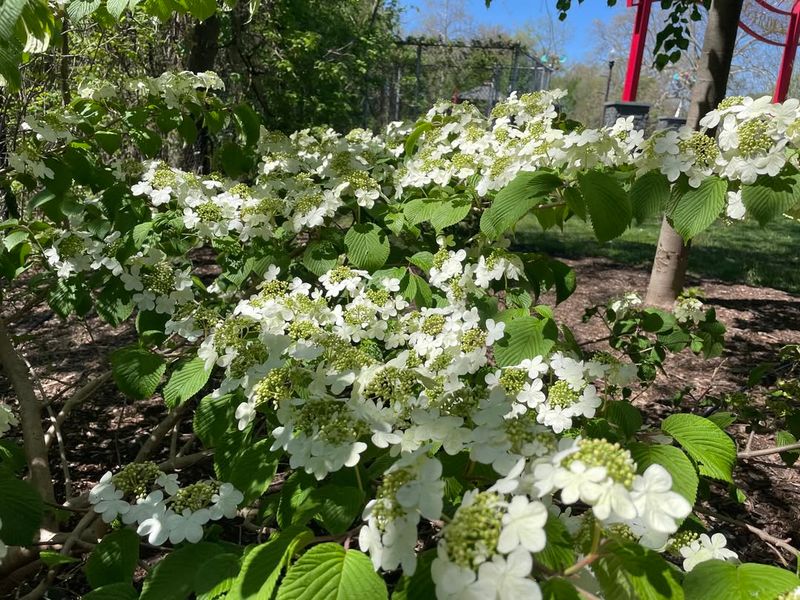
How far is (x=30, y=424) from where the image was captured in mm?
2029

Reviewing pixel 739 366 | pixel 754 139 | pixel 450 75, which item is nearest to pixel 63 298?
pixel 754 139

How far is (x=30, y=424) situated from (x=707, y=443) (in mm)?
2150

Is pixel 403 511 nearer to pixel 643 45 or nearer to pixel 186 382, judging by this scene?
pixel 186 382

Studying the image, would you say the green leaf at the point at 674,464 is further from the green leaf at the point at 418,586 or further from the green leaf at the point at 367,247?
the green leaf at the point at 367,247

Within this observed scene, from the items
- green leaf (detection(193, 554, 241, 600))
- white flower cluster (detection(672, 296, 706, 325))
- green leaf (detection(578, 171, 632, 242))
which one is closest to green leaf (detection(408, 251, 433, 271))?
green leaf (detection(578, 171, 632, 242))

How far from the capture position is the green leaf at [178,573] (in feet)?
3.01

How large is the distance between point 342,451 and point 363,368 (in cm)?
24

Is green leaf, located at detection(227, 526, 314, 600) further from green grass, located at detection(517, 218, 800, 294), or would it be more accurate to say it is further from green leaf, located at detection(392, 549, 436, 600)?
green grass, located at detection(517, 218, 800, 294)

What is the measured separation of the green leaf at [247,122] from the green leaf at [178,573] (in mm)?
1557

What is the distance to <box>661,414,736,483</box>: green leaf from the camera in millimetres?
1144

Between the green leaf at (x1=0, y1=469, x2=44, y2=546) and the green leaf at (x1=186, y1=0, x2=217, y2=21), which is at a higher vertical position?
the green leaf at (x1=186, y1=0, x2=217, y2=21)

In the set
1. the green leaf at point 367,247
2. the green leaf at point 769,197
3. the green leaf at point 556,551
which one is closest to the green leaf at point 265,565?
the green leaf at point 556,551

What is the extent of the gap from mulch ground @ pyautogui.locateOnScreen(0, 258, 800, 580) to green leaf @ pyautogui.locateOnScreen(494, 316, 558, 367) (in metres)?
1.38

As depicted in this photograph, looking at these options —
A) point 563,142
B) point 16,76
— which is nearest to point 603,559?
point 563,142
